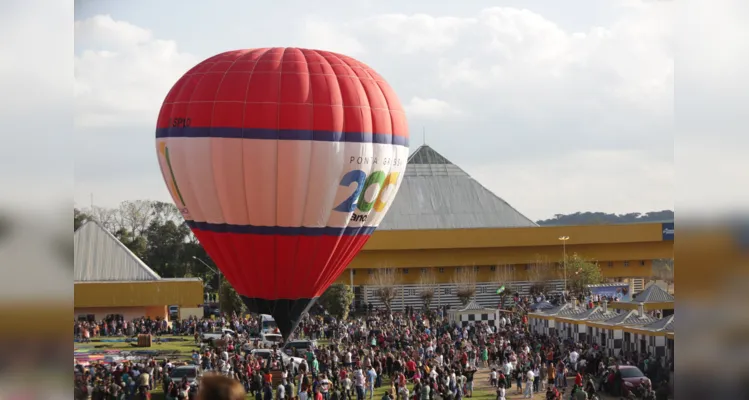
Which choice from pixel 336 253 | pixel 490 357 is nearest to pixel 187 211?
pixel 336 253

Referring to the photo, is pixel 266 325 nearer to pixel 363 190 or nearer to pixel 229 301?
pixel 229 301

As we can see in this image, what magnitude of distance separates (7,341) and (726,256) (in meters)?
2.81

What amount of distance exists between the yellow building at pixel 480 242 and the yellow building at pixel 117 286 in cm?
954

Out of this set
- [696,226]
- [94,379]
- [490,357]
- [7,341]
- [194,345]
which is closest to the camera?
[7,341]

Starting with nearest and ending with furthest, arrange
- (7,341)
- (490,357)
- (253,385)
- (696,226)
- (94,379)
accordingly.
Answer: (7,341) → (696,226) → (94,379) → (253,385) → (490,357)

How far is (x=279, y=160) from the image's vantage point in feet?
60.9

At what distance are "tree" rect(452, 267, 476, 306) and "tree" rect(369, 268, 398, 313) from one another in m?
3.04

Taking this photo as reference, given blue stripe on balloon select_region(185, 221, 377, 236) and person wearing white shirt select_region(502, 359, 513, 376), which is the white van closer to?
person wearing white shirt select_region(502, 359, 513, 376)

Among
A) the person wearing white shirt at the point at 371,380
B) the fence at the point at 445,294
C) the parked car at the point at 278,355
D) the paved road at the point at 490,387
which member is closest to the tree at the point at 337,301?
the fence at the point at 445,294

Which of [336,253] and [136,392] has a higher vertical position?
[336,253]

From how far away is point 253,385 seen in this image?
68.6 feet

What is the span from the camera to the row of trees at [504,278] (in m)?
49.7

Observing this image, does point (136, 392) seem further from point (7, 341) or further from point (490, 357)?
point (7, 341)

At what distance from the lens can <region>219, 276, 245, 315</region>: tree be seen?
140ft
